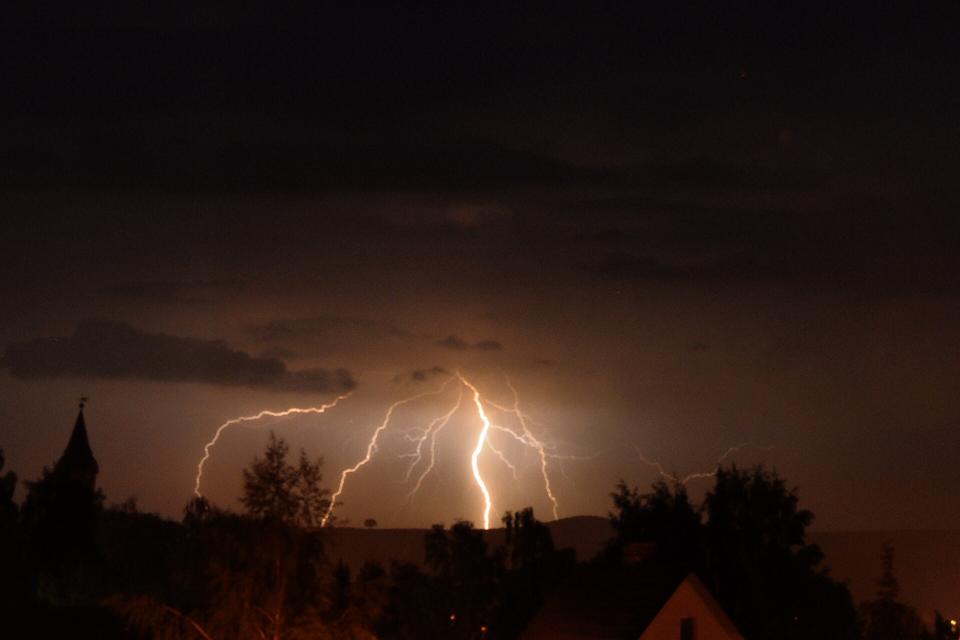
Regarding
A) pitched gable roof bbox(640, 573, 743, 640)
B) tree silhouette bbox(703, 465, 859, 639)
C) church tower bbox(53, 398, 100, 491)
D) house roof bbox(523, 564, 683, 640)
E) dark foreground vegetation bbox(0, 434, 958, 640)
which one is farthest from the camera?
church tower bbox(53, 398, 100, 491)

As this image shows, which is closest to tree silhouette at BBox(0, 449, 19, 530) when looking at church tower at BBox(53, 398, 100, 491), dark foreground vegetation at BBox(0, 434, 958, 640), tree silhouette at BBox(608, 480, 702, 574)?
dark foreground vegetation at BBox(0, 434, 958, 640)

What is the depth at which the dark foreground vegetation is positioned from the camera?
2725cm

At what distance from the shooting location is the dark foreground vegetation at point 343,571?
27.2 meters

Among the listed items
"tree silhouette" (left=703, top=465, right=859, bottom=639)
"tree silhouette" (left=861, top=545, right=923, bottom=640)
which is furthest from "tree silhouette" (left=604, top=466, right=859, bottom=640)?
"tree silhouette" (left=861, top=545, right=923, bottom=640)

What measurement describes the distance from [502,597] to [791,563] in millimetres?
19474

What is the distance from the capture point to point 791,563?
6725cm

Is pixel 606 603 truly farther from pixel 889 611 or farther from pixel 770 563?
pixel 889 611

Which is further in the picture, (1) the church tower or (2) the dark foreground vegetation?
(1) the church tower

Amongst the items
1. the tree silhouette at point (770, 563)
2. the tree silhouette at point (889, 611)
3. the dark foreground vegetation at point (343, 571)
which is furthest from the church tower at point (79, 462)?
the tree silhouette at point (889, 611)

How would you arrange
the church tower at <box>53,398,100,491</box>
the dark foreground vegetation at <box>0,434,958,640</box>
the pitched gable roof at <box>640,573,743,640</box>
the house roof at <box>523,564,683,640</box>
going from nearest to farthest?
1. the dark foreground vegetation at <box>0,434,958,640</box>
2. the house roof at <box>523,564,683,640</box>
3. the pitched gable roof at <box>640,573,743,640</box>
4. the church tower at <box>53,398,100,491</box>

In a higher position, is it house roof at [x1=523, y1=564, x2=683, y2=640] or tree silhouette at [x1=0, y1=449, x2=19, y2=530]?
tree silhouette at [x1=0, y1=449, x2=19, y2=530]

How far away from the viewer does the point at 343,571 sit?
91.3 feet

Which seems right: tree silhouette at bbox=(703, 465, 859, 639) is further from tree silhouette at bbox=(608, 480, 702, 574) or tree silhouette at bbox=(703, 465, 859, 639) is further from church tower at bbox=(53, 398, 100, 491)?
church tower at bbox=(53, 398, 100, 491)

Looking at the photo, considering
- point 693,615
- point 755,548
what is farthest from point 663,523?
point 693,615
